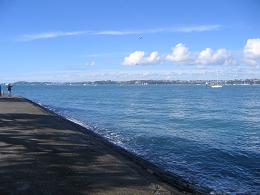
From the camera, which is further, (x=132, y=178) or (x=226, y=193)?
(x=226, y=193)

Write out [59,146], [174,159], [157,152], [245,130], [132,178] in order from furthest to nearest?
[245,130] < [157,152] < [174,159] < [59,146] < [132,178]

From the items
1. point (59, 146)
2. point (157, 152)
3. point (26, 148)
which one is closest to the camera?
point (26, 148)

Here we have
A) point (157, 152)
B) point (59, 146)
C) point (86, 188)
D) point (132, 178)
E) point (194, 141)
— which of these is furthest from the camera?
point (194, 141)

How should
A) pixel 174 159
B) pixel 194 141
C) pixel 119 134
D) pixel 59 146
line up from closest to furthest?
pixel 59 146, pixel 174 159, pixel 194 141, pixel 119 134

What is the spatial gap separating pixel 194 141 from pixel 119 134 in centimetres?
585

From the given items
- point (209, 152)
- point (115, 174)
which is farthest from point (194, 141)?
point (115, 174)

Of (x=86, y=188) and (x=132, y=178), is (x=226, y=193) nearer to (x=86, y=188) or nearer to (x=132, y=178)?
(x=132, y=178)

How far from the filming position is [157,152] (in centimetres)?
2258

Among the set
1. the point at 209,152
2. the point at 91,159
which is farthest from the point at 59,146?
the point at 209,152

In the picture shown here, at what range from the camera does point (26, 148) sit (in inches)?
596

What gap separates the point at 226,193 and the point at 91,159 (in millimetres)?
4590

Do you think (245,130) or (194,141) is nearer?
(194,141)

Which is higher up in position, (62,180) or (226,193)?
(62,180)

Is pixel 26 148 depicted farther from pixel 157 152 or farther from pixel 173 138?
pixel 173 138
